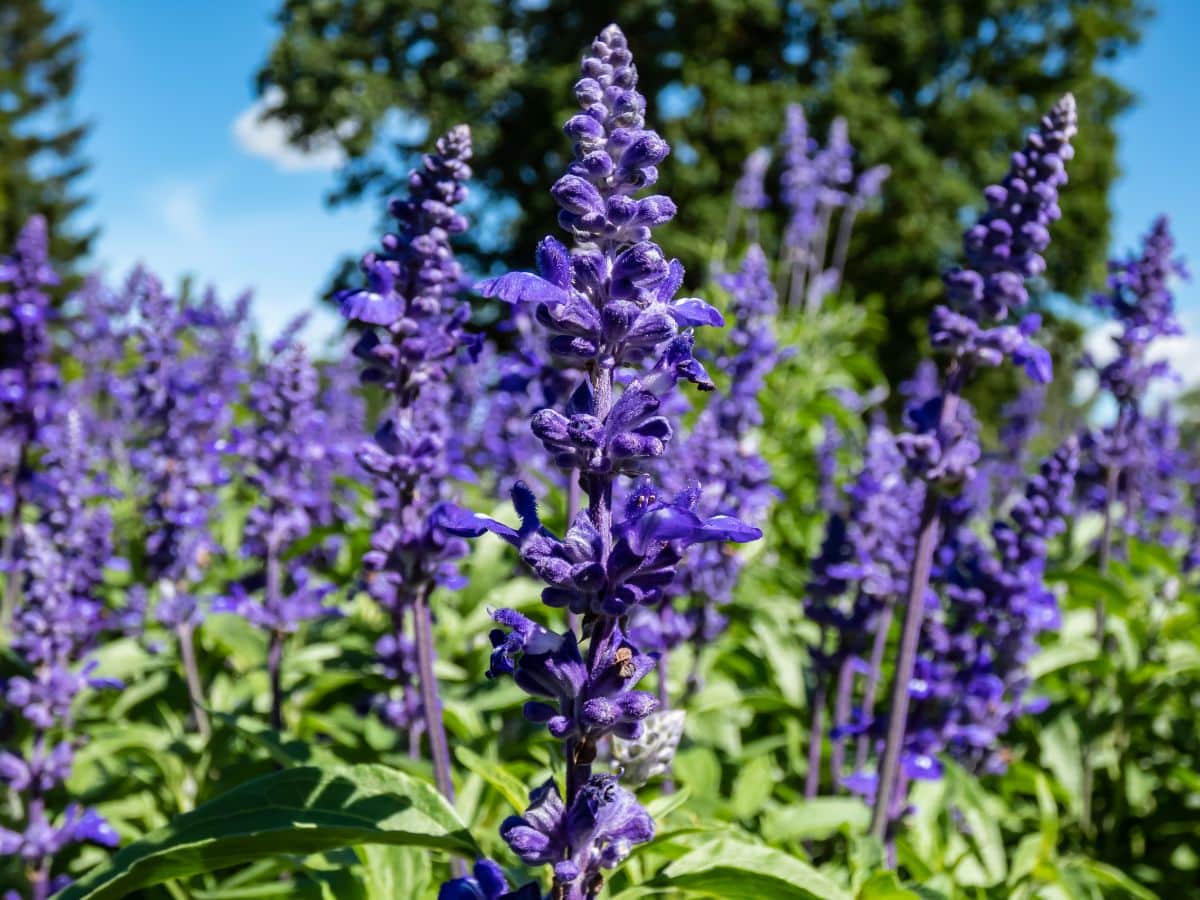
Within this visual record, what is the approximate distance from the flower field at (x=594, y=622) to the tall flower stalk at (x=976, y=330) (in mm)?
14

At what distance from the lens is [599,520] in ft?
6.20

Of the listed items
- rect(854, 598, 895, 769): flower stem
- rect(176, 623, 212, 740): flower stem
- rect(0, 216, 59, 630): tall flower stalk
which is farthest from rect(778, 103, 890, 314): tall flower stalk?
rect(176, 623, 212, 740): flower stem

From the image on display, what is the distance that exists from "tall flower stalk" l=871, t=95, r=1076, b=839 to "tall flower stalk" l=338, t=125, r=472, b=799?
1.39 meters

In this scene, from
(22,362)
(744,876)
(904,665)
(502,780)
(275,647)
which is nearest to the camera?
(744,876)

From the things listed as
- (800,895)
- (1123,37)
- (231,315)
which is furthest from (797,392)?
(1123,37)

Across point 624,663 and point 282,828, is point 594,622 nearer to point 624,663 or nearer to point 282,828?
point 624,663

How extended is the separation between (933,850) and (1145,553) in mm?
2938

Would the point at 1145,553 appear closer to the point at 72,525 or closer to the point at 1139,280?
the point at 1139,280

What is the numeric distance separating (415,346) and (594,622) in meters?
1.48

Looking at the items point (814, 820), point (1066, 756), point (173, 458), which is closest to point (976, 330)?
point (814, 820)

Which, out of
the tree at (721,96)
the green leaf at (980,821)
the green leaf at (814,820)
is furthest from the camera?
the tree at (721,96)

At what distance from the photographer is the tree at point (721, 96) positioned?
29.7 m

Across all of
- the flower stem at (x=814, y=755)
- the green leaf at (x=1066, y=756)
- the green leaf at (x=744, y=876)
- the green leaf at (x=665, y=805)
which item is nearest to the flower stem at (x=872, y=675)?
the flower stem at (x=814, y=755)

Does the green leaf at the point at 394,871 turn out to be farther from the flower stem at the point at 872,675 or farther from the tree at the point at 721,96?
the tree at the point at 721,96
